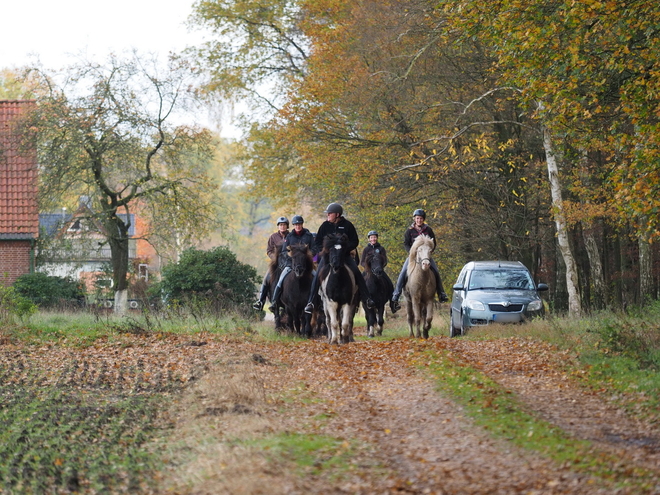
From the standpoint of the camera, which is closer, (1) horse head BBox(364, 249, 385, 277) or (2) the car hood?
(2) the car hood

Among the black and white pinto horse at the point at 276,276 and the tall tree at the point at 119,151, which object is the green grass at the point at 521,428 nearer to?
the black and white pinto horse at the point at 276,276

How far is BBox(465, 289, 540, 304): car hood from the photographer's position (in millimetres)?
20422

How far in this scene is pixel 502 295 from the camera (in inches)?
810

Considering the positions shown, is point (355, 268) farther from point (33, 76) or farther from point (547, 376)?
point (33, 76)

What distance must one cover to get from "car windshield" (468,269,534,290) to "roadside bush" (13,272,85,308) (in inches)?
619

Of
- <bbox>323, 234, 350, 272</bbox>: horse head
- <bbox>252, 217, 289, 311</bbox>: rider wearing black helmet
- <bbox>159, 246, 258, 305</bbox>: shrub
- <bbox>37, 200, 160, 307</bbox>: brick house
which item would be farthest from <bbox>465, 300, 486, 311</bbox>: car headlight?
<bbox>37, 200, 160, 307</bbox>: brick house

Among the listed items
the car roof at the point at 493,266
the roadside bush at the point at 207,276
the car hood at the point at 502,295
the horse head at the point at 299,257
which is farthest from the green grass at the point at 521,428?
the roadside bush at the point at 207,276

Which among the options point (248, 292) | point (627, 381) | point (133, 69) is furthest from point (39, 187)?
point (627, 381)

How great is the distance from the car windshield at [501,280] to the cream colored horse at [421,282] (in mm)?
2891

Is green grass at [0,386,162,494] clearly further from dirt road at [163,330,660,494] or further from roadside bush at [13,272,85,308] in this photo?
roadside bush at [13,272,85,308]

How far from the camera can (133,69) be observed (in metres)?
35.2

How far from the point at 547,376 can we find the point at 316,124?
64.3 feet

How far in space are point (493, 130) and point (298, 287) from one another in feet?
42.9

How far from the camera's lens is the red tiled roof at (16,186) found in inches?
1252
